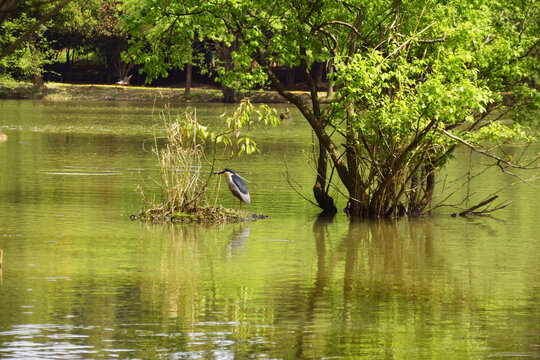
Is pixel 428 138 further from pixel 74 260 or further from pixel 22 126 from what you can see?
pixel 22 126

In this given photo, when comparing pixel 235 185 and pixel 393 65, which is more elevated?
pixel 393 65

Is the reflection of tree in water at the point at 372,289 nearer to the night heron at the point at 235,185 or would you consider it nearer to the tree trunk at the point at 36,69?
the night heron at the point at 235,185

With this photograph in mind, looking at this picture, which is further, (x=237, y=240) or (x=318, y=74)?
(x=318, y=74)

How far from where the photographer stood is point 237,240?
15.3m

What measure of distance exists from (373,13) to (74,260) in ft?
22.5

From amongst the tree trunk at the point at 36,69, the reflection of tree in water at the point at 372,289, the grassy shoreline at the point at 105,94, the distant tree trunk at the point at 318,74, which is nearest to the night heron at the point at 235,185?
the reflection of tree in water at the point at 372,289

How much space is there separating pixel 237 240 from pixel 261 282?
329cm

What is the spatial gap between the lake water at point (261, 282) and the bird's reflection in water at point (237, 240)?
1.6 inches

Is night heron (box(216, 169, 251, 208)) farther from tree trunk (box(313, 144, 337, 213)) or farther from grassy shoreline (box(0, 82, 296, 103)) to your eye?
grassy shoreline (box(0, 82, 296, 103))

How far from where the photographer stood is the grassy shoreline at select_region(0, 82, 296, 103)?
7525 centimetres

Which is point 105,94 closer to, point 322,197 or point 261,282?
point 322,197

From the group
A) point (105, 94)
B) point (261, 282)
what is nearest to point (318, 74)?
point (105, 94)

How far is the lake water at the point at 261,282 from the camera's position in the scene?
29.5 ft

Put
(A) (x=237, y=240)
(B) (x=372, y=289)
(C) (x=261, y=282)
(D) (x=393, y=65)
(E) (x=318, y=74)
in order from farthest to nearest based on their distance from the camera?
(E) (x=318, y=74)
(D) (x=393, y=65)
(A) (x=237, y=240)
(C) (x=261, y=282)
(B) (x=372, y=289)
